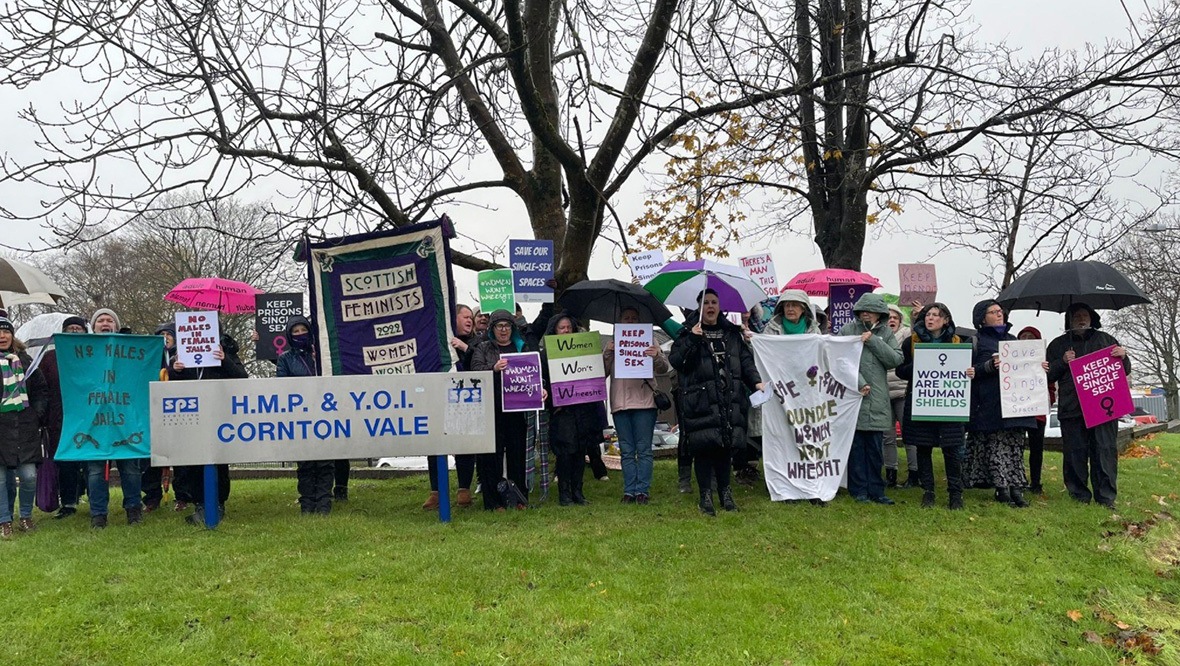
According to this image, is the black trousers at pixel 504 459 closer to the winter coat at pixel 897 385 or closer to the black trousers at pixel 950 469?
the black trousers at pixel 950 469

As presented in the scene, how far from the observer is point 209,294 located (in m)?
12.0

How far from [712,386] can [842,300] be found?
353cm

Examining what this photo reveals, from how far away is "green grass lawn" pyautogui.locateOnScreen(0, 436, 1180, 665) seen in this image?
4891 millimetres

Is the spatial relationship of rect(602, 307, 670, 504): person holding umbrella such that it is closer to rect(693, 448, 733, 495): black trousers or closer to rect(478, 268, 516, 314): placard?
rect(693, 448, 733, 495): black trousers

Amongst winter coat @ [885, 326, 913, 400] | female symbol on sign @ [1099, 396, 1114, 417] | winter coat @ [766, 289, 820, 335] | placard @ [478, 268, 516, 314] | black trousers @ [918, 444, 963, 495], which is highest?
placard @ [478, 268, 516, 314]

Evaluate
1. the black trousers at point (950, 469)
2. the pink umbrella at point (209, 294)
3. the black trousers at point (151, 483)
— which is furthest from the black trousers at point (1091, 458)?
the pink umbrella at point (209, 294)

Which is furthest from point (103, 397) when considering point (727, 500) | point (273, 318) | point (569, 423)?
point (727, 500)

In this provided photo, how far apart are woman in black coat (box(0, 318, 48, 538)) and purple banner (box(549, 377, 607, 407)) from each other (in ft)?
15.6

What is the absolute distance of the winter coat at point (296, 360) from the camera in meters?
8.05

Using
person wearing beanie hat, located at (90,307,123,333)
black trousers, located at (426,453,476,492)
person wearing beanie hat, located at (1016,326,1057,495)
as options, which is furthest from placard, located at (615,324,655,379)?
person wearing beanie hat, located at (90,307,123,333)

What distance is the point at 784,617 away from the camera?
17.3ft

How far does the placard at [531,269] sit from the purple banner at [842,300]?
355cm

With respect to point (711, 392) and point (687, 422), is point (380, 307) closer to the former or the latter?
Answer: point (687, 422)

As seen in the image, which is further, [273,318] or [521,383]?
[273,318]
